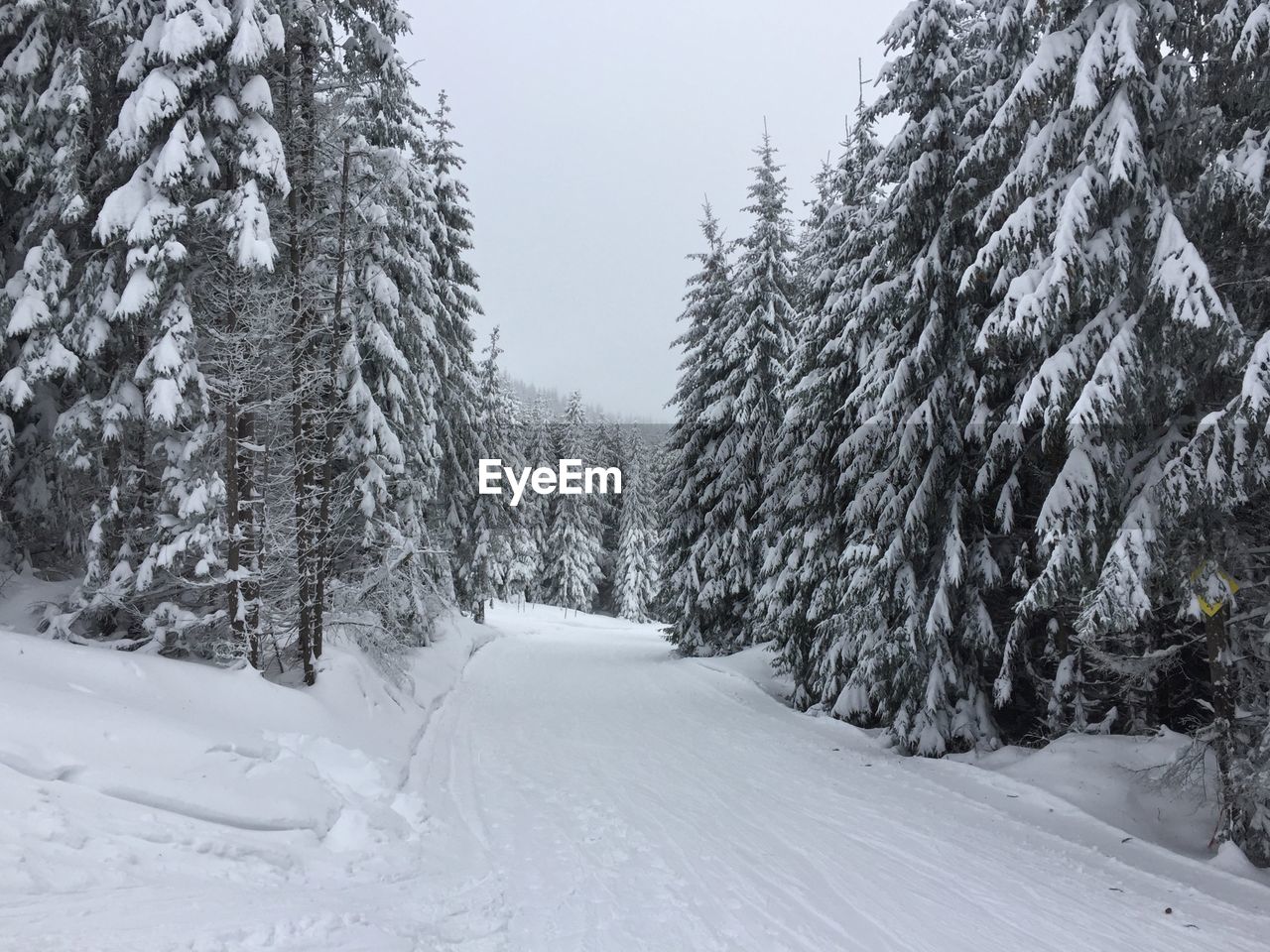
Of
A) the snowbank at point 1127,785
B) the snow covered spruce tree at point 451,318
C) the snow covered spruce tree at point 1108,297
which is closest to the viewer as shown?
the snow covered spruce tree at point 1108,297

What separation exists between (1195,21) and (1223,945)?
778cm

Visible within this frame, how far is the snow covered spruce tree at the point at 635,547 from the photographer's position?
5134 cm

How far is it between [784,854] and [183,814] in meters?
5.09

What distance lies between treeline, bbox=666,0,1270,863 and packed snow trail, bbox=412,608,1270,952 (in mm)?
1365

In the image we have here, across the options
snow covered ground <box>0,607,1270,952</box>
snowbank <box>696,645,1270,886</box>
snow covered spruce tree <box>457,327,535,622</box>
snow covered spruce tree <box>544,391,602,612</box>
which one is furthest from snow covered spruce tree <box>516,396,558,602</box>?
snowbank <box>696,645,1270,886</box>

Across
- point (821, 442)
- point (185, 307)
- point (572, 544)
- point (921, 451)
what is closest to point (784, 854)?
point (921, 451)

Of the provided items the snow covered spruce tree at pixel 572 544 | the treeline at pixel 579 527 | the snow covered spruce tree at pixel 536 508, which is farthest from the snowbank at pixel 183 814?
the snow covered spruce tree at pixel 572 544

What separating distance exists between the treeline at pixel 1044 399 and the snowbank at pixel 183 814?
268 inches

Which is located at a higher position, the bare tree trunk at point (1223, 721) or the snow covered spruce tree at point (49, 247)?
the snow covered spruce tree at point (49, 247)

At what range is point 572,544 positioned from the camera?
1964 inches

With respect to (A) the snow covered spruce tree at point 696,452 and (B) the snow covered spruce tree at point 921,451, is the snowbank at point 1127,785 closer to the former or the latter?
(B) the snow covered spruce tree at point 921,451

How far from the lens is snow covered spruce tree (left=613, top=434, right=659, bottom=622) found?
51.3m

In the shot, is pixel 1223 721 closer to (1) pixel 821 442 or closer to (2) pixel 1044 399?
(2) pixel 1044 399

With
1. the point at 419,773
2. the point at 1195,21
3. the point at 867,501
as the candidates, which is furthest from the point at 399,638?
the point at 1195,21
